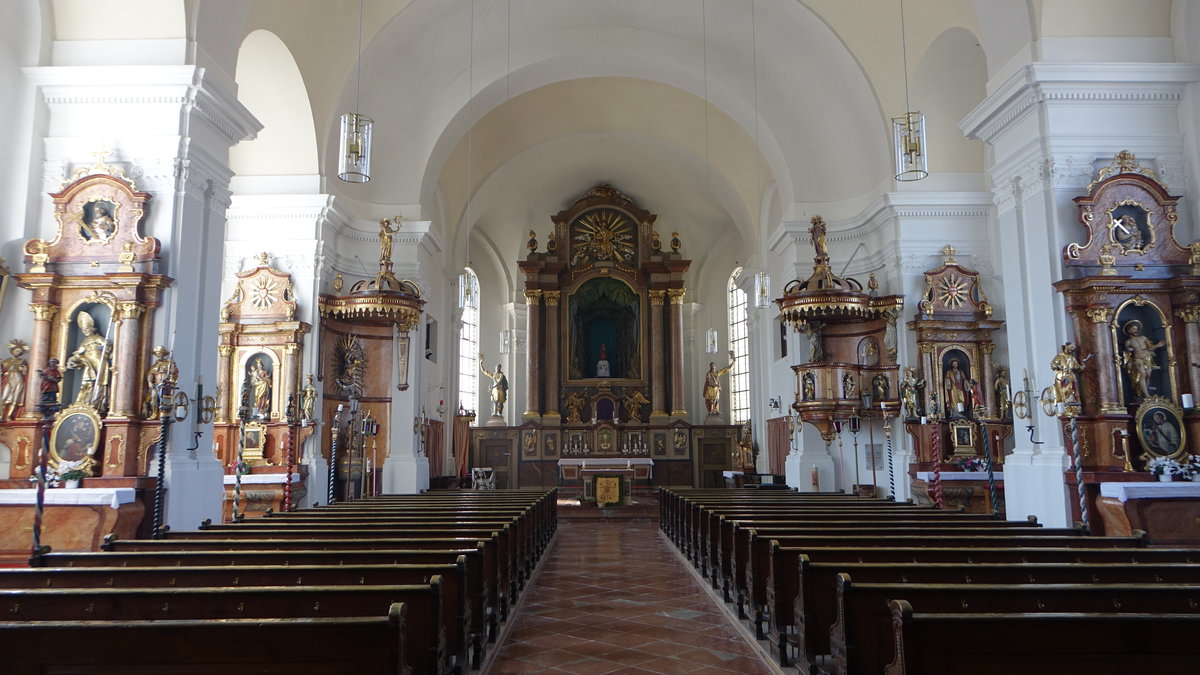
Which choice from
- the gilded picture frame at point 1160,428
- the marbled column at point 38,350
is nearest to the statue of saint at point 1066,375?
the gilded picture frame at point 1160,428

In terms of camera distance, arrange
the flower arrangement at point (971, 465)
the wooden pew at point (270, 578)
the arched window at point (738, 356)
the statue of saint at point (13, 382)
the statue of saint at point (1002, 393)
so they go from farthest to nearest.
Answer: the arched window at point (738, 356)
the statue of saint at point (1002, 393)
the flower arrangement at point (971, 465)
the statue of saint at point (13, 382)
the wooden pew at point (270, 578)

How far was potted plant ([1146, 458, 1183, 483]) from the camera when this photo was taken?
23.5 feet

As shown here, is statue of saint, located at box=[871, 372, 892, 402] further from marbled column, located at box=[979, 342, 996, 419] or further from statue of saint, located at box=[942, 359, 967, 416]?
marbled column, located at box=[979, 342, 996, 419]

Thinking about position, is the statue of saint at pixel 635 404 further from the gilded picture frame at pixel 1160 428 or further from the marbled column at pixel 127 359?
the marbled column at pixel 127 359

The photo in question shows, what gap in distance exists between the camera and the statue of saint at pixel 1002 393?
11.5 metres

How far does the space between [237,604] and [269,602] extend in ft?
0.42

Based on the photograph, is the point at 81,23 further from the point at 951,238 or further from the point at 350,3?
the point at 951,238

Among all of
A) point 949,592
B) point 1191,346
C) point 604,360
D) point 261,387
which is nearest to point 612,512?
point 261,387

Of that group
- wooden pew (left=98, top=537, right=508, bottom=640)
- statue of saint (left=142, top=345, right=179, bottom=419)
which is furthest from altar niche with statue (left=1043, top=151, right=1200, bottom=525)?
statue of saint (left=142, top=345, right=179, bottom=419)

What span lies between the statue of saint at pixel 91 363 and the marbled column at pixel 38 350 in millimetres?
188

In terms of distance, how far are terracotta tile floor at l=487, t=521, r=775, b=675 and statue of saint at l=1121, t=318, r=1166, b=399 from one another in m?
4.53

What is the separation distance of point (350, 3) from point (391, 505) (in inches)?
311

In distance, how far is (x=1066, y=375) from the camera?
24.5 ft

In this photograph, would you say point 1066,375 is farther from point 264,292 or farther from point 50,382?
point 264,292
